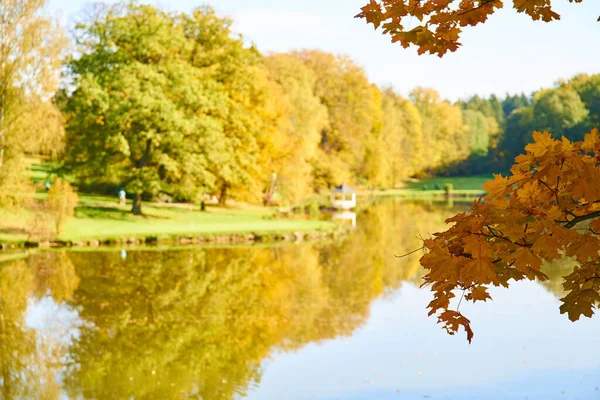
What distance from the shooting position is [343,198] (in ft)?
153

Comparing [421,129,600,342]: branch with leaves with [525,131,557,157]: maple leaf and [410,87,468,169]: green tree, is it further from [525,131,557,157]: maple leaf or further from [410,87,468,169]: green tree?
[410,87,468,169]: green tree

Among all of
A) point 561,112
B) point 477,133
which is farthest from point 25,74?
point 477,133

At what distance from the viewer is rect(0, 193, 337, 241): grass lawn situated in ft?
84.2

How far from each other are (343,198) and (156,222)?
1909 centimetres

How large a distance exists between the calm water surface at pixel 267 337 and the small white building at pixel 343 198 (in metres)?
25.4

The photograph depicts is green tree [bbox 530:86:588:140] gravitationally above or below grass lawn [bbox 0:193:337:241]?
above

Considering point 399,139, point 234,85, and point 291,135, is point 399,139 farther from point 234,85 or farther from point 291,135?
point 234,85

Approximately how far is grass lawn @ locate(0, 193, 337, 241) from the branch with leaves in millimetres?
23001

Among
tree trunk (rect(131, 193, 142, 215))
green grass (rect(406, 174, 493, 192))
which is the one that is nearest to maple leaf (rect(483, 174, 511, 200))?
tree trunk (rect(131, 193, 142, 215))

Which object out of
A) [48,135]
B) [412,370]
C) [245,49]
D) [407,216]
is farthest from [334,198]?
[412,370]

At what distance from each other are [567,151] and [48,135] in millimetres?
24332

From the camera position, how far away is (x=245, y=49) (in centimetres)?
3716

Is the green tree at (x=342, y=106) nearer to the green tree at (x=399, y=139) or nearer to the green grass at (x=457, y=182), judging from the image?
the green tree at (x=399, y=139)

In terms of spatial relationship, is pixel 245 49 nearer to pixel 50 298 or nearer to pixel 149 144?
pixel 149 144
